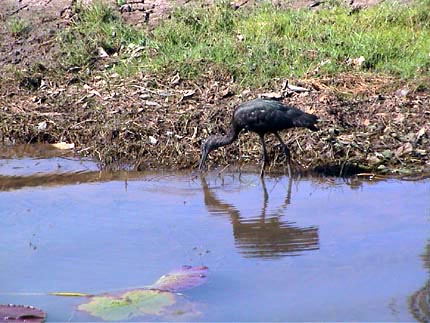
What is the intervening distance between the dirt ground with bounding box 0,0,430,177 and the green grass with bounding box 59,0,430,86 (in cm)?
27

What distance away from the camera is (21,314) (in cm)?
633

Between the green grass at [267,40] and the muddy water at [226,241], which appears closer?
the muddy water at [226,241]

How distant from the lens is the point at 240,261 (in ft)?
24.7

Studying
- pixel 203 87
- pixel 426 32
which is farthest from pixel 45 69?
pixel 426 32

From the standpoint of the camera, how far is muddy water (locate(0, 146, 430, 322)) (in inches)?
265

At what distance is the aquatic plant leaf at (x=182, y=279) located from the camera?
22.6 ft

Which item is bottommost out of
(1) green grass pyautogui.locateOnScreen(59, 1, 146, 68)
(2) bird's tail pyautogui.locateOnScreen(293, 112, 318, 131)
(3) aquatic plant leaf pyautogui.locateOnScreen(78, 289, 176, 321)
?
(3) aquatic plant leaf pyautogui.locateOnScreen(78, 289, 176, 321)

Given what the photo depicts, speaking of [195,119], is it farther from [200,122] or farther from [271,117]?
[271,117]

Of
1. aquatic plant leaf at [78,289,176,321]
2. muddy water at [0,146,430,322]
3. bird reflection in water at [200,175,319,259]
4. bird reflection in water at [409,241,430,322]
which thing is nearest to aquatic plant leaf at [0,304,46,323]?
muddy water at [0,146,430,322]

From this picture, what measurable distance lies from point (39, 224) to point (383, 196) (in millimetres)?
2892

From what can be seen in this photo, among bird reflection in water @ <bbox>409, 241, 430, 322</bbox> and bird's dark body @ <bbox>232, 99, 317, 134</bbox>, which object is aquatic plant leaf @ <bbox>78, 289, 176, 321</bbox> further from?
bird's dark body @ <bbox>232, 99, 317, 134</bbox>

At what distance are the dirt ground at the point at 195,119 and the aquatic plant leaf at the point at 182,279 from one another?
295 cm

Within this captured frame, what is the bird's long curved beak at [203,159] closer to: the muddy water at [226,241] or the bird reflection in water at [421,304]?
the muddy water at [226,241]

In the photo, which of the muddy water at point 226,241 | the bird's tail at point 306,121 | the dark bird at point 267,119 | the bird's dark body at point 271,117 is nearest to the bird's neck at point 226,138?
the dark bird at point 267,119
